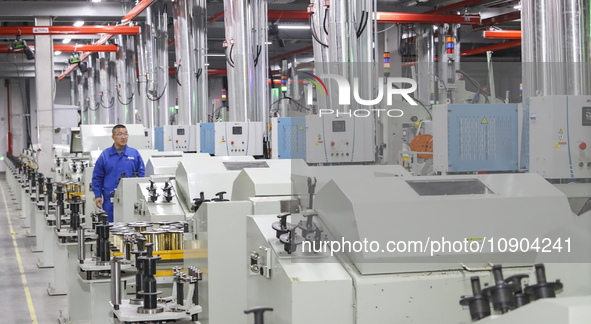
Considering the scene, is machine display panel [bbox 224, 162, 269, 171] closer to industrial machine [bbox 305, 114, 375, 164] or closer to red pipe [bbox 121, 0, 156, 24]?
industrial machine [bbox 305, 114, 375, 164]

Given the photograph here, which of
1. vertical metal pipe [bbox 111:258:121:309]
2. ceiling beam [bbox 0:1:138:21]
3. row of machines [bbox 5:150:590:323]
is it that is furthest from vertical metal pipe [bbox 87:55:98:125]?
row of machines [bbox 5:150:590:323]

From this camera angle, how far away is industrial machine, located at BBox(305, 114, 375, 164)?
20.8 ft

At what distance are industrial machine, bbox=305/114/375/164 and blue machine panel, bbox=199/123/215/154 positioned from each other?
2914 mm

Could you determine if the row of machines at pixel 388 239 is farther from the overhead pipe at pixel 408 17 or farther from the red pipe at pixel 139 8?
the red pipe at pixel 139 8

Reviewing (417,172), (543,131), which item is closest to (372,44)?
(417,172)

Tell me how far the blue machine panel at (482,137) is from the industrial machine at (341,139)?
→ 1.83 m

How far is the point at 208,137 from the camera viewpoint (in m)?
9.30

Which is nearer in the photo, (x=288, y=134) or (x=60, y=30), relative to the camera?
(x=288, y=134)

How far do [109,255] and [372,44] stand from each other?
390 centimetres

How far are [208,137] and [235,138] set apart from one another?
1023 millimetres

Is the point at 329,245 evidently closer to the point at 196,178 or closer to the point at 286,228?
the point at 286,228

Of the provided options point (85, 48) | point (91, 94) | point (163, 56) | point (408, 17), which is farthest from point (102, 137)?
point (91, 94)

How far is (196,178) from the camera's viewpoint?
15.4 ft

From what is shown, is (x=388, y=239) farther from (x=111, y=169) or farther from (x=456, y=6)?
(x=456, y=6)
